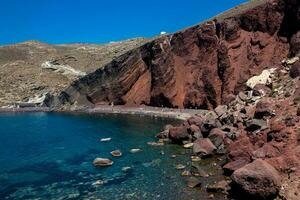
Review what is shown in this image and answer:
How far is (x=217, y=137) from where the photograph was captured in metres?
60.5

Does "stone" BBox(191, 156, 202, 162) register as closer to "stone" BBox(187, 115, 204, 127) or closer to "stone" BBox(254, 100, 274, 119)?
"stone" BBox(254, 100, 274, 119)

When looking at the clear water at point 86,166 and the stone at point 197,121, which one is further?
the stone at point 197,121

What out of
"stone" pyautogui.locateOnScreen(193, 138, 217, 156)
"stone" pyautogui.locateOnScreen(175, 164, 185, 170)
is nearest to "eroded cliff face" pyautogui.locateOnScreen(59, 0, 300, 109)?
"stone" pyautogui.locateOnScreen(193, 138, 217, 156)

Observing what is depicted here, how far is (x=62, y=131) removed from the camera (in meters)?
95.1

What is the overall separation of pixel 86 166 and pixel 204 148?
17.3 meters

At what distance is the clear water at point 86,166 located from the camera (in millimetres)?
42531

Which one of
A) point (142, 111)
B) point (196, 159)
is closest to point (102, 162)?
point (196, 159)

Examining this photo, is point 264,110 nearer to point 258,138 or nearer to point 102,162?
point 258,138

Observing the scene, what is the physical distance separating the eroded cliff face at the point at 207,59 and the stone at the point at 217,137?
2973cm

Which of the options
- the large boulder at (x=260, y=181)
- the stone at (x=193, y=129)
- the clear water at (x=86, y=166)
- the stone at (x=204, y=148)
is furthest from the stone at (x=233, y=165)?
the stone at (x=193, y=129)

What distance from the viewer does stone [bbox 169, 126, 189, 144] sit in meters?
68.4

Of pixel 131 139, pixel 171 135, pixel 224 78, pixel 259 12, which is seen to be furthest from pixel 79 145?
pixel 259 12

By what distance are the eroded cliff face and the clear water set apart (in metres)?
27.2

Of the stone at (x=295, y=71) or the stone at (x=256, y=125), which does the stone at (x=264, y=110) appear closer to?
the stone at (x=256, y=125)
